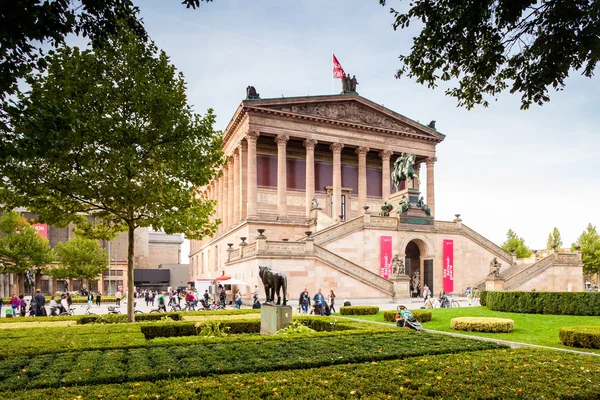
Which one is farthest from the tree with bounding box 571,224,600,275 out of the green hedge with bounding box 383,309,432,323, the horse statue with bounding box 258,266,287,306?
the horse statue with bounding box 258,266,287,306

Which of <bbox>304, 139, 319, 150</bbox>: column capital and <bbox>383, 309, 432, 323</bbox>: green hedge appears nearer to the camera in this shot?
<bbox>383, 309, 432, 323</bbox>: green hedge

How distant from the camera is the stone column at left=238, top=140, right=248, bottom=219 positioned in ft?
182

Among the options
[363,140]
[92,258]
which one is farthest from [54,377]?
[92,258]

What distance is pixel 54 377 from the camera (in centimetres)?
893

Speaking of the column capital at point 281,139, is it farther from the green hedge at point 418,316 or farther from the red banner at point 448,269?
the green hedge at point 418,316

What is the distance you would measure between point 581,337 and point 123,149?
17505 mm

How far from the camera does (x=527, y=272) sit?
44500 millimetres

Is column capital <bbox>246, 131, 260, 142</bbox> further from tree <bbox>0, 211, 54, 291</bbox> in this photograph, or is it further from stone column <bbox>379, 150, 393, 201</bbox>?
tree <bbox>0, 211, 54, 291</bbox>

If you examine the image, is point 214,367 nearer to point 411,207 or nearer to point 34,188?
point 34,188

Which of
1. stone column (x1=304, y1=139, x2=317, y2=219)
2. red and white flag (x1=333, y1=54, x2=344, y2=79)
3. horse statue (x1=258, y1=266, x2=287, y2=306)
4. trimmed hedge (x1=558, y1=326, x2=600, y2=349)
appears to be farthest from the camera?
red and white flag (x1=333, y1=54, x2=344, y2=79)

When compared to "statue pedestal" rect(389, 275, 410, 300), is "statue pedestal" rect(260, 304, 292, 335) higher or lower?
higher

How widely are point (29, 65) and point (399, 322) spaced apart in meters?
14.2

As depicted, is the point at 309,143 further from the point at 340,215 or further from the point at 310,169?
the point at 340,215

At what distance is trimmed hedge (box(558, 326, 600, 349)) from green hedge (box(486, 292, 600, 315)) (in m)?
10.4
